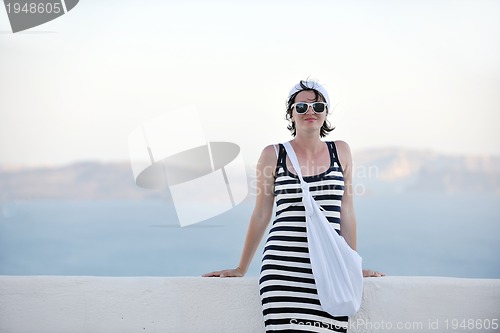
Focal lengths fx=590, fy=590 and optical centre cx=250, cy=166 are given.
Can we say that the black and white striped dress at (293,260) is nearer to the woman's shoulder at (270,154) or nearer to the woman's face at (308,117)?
the woman's shoulder at (270,154)

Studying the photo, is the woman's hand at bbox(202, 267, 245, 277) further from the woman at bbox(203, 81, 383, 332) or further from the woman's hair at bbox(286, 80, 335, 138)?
the woman's hair at bbox(286, 80, 335, 138)

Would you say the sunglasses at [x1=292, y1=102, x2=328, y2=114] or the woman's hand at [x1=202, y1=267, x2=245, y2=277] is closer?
the sunglasses at [x1=292, y1=102, x2=328, y2=114]

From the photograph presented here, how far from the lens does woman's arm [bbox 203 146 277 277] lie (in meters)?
2.84

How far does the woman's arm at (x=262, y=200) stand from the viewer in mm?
2844

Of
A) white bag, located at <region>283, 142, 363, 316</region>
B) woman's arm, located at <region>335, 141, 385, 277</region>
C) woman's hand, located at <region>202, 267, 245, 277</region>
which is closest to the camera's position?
white bag, located at <region>283, 142, 363, 316</region>

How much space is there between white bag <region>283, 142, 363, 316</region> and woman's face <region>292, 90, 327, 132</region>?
34cm

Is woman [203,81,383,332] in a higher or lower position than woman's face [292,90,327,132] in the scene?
lower

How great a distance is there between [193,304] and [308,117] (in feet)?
3.99

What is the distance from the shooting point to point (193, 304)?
324 cm

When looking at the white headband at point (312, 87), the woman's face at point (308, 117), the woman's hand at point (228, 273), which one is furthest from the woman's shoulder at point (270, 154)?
the woman's hand at point (228, 273)

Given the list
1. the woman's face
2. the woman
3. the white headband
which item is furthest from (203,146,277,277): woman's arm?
the white headband

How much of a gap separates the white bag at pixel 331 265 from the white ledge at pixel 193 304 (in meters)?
0.47

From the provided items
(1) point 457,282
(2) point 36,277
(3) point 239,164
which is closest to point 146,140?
(3) point 239,164

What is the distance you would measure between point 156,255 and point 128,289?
59.9 ft
